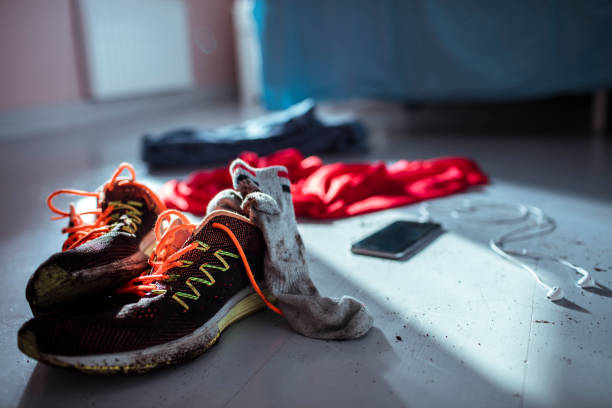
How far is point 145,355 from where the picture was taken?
23.4 inches

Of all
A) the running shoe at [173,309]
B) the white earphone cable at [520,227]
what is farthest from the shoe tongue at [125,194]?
the white earphone cable at [520,227]

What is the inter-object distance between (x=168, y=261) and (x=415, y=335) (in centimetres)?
34

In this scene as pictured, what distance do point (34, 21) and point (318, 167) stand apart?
2023mm

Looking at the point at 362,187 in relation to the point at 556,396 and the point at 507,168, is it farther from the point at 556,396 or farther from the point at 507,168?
the point at 556,396

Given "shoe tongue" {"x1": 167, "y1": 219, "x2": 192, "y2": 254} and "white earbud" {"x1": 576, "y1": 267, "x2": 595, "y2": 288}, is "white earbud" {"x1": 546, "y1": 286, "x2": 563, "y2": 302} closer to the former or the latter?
"white earbud" {"x1": 576, "y1": 267, "x2": 595, "y2": 288}

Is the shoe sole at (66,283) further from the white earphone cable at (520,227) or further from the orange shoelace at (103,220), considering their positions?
the white earphone cable at (520,227)

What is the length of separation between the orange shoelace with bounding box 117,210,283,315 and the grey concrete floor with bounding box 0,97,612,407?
9 centimetres

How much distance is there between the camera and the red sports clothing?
1.23 metres

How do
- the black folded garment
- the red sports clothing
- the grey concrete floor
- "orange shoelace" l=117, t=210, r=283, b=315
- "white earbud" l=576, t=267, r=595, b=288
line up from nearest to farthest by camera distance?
1. the grey concrete floor
2. "orange shoelace" l=117, t=210, r=283, b=315
3. "white earbud" l=576, t=267, r=595, b=288
4. the red sports clothing
5. the black folded garment

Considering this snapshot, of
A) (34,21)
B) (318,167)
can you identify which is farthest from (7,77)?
(318,167)

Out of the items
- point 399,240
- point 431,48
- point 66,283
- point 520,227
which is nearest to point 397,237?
point 399,240

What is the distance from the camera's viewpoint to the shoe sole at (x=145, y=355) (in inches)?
22.4

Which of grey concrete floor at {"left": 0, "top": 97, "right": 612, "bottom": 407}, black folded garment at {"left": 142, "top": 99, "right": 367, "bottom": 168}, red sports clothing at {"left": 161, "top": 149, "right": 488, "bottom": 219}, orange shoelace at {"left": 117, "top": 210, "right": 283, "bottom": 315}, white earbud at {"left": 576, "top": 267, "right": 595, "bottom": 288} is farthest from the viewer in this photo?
black folded garment at {"left": 142, "top": 99, "right": 367, "bottom": 168}

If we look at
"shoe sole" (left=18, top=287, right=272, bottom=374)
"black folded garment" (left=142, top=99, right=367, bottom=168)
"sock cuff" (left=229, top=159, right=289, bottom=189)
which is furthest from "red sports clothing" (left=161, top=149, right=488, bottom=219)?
"shoe sole" (left=18, top=287, right=272, bottom=374)
